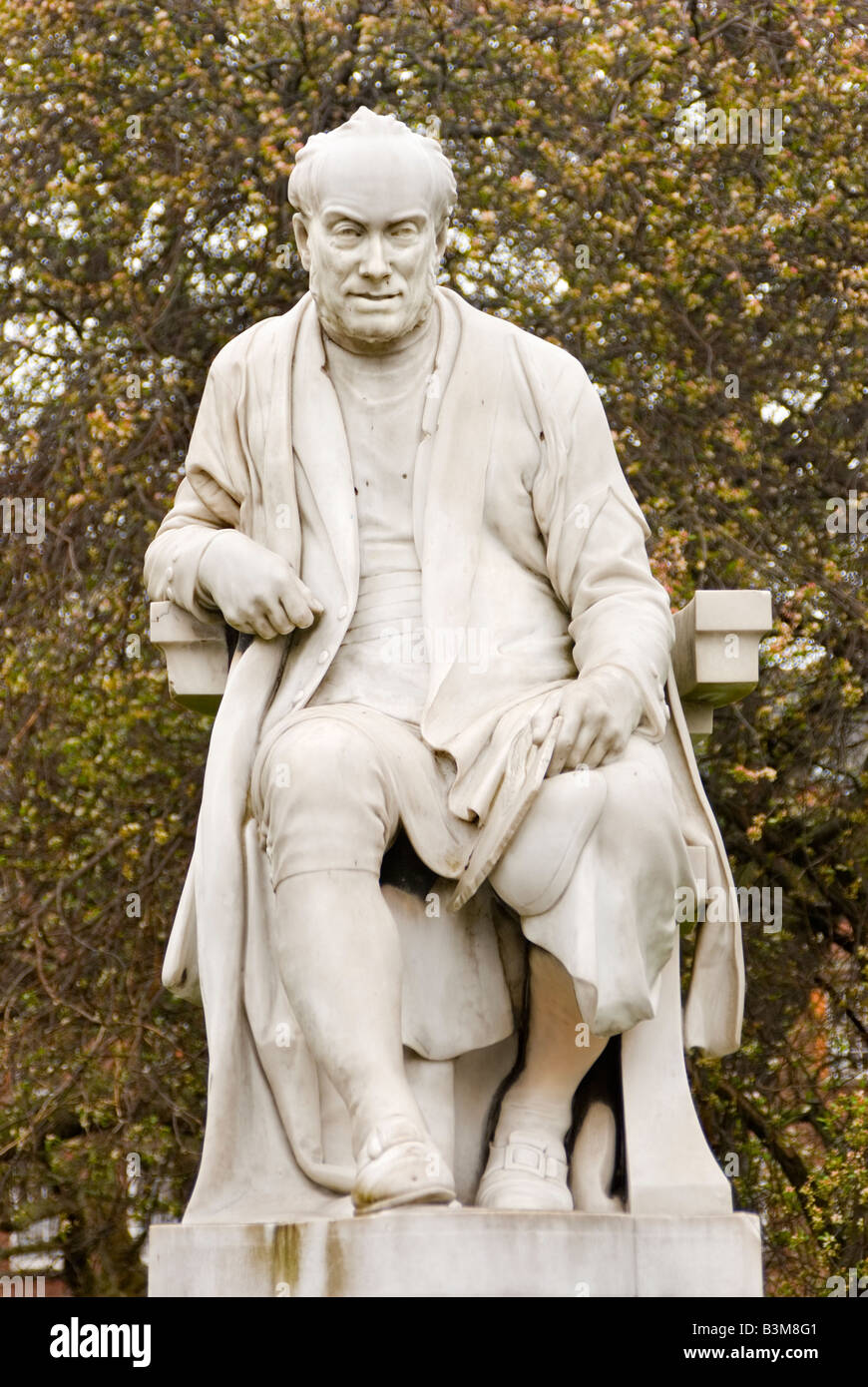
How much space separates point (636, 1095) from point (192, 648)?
119 cm

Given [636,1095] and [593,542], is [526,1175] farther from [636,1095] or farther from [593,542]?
[593,542]

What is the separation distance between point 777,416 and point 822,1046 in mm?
2259

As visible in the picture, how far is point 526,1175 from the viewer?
4785 mm

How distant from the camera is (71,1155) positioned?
378 inches

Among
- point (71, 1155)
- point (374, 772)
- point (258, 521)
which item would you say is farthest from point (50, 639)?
point (374, 772)

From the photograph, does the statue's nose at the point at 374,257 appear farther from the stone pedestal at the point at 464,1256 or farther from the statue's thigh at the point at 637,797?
the stone pedestal at the point at 464,1256

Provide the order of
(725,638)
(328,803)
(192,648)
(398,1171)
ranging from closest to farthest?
(398,1171)
(328,803)
(725,638)
(192,648)

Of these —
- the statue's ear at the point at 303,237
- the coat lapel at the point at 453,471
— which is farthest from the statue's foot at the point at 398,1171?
the statue's ear at the point at 303,237

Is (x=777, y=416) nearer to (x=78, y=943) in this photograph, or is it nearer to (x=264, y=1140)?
(x=78, y=943)

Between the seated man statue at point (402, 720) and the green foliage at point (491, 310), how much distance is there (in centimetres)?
384

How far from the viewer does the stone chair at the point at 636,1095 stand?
4.79 meters

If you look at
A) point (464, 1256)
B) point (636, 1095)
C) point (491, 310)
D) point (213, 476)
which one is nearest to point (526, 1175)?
point (636, 1095)
